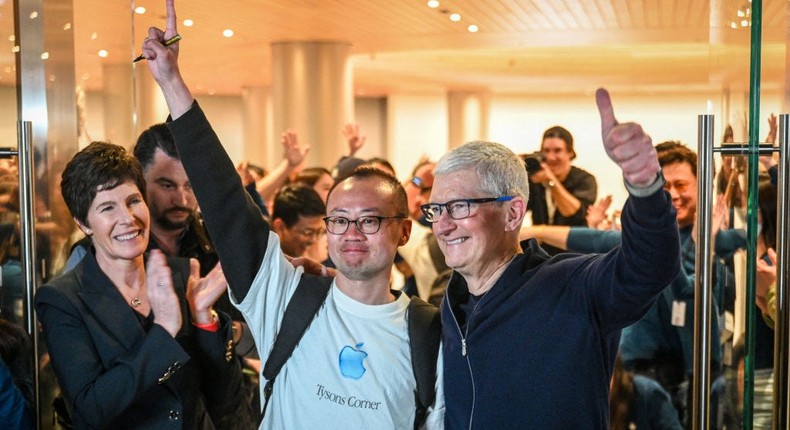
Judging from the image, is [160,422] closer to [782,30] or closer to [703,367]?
[703,367]

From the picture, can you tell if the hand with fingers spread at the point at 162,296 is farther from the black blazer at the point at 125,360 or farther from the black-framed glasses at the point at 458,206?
the black-framed glasses at the point at 458,206

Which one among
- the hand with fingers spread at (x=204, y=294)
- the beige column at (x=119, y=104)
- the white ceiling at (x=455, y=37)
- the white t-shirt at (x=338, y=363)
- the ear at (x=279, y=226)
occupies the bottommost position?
the white t-shirt at (x=338, y=363)

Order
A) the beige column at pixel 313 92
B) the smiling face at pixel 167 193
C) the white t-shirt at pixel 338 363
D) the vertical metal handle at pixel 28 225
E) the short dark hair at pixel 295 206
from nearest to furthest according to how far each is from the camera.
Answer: the white t-shirt at pixel 338 363
the vertical metal handle at pixel 28 225
the smiling face at pixel 167 193
the short dark hair at pixel 295 206
the beige column at pixel 313 92

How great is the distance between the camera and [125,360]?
8.09 ft

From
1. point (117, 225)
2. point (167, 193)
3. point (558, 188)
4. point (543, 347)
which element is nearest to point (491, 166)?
point (543, 347)

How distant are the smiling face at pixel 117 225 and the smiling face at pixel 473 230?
2.62 feet

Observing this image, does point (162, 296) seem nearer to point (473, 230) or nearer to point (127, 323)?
point (127, 323)

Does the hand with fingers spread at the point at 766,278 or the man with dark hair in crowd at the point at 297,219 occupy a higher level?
the man with dark hair in crowd at the point at 297,219

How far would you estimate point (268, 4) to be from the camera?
7672 mm

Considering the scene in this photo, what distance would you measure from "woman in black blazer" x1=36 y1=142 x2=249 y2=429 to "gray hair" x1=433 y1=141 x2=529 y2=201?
695 mm

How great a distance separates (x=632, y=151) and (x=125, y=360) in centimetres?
131

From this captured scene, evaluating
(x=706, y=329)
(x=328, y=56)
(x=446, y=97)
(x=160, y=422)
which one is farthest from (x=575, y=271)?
(x=446, y=97)

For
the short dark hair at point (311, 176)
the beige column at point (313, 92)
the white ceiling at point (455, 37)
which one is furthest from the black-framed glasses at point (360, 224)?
the beige column at point (313, 92)

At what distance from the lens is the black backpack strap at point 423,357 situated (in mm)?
2445
